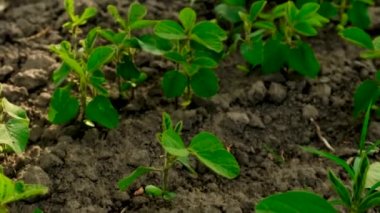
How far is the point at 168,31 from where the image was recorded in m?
2.27

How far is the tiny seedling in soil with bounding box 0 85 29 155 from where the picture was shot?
204 centimetres

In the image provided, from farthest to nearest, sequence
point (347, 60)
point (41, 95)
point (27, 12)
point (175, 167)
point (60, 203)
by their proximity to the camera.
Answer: point (27, 12), point (347, 60), point (41, 95), point (175, 167), point (60, 203)

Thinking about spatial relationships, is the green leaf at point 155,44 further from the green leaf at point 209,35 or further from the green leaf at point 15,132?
the green leaf at point 15,132

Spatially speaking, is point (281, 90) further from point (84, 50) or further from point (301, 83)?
point (84, 50)

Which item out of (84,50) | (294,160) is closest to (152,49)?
(84,50)

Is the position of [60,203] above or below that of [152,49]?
below

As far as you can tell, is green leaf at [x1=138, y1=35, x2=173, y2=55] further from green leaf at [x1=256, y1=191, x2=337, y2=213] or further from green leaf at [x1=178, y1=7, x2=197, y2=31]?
green leaf at [x1=256, y1=191, x2=337, y2=213]

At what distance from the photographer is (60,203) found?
2.08 metres

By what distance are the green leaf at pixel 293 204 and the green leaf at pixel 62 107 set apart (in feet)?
2.40

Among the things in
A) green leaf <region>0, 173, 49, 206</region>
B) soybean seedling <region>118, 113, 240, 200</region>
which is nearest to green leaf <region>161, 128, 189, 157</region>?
soybean seedling <region>118, 113, 240, 200</region>

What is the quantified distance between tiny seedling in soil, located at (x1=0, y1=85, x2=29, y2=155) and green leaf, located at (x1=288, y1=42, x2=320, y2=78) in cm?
96

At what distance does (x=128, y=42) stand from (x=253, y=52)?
447 mm

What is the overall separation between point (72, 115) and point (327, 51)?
3.57 ft

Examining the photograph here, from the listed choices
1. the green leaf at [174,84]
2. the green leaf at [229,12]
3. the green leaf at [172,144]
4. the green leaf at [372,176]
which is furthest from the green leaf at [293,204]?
the green leaf at [229,12]
